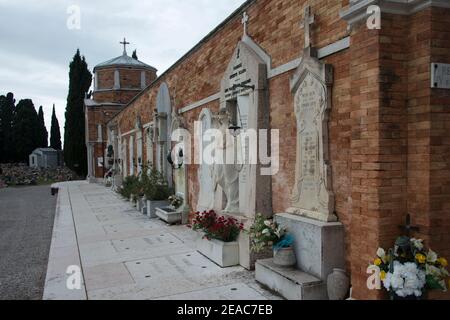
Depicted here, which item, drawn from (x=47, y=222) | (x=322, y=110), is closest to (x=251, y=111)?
(x=322, y=110)

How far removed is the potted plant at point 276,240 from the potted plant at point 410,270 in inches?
53.3

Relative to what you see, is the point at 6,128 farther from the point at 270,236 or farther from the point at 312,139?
the point at 312,139

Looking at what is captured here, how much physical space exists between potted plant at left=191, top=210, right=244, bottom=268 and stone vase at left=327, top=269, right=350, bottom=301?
6.72ft

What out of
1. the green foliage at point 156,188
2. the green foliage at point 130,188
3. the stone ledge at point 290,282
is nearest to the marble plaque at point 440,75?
the stone ledge at point 290,282

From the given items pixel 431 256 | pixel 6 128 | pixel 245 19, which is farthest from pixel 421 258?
pixel 6 128

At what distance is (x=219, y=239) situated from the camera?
616 cm

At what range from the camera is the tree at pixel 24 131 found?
4812cm

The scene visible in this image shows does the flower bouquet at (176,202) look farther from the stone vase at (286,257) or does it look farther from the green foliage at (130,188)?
the stone vase at (286,257)

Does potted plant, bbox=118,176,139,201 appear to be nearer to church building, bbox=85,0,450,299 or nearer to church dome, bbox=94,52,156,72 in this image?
church building, bbox=85,0,450,299

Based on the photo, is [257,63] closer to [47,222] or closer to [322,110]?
[322,110]

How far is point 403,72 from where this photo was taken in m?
3.64

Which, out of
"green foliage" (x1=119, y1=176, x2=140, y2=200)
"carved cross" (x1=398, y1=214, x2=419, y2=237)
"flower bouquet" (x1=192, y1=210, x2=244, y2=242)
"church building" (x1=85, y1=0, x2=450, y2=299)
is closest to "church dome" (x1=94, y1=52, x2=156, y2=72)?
"green foliage" (x1=119, y1=176, x2=140, y2=200)

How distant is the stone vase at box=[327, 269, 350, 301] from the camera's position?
405 centimetres

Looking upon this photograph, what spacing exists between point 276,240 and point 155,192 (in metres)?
7.08
